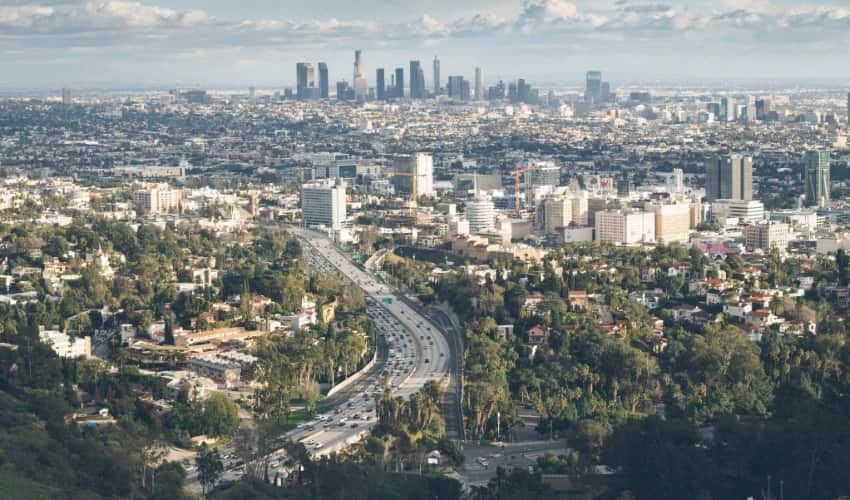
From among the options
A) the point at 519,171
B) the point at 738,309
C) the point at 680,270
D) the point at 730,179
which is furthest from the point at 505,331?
the point at 519,171

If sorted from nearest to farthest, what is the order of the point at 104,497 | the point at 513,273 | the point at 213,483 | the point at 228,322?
1. the point at 104,497
2. the point at 213,483
3. the point at 228,322
4. the point at 513,273

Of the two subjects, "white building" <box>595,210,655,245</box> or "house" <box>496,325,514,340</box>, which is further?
"white building" <box>595,210,655,245</box>

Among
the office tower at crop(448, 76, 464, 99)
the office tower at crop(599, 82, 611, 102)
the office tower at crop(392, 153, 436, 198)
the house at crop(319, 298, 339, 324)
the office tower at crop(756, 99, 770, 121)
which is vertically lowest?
the house at crop(319, 298, 339, 324)

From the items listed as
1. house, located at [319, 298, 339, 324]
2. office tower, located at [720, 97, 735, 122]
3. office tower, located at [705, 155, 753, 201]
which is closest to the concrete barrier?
house, located at [319, 298, 339, 324]

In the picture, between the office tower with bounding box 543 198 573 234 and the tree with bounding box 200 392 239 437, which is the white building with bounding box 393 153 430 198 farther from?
the tree with bounding box 200 392 239 437

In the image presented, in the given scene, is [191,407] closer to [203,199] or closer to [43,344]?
[43,344]

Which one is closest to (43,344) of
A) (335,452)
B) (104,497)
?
(335,452)

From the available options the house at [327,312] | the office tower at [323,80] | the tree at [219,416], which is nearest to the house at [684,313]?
the house at [327,312]
